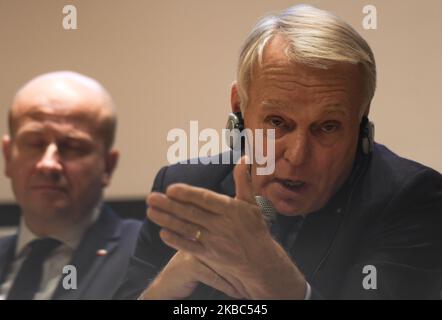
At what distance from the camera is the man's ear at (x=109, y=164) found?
2.04m

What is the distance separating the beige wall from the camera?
207 cm

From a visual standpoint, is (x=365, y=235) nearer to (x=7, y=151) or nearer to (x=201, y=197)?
(x=201, y=197)

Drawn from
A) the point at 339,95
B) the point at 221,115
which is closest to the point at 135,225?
the point at 221,115

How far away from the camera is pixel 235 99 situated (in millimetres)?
2043

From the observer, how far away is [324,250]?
2.02 meters

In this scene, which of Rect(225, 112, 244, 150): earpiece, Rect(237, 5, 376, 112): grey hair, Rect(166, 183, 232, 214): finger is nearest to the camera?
Rect(166, 183, 232, 214): finger

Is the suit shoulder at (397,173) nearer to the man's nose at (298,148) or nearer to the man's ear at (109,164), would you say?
the man's nose at (298,148)

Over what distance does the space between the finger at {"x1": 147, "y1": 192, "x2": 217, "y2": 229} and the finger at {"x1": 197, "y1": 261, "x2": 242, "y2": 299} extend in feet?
0.54

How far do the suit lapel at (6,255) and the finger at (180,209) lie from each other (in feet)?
1.61

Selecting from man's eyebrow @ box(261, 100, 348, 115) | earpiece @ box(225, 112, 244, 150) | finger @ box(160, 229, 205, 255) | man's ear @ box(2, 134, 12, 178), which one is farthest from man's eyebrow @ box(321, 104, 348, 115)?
man's ear @ box(2, 134, 12, 178)

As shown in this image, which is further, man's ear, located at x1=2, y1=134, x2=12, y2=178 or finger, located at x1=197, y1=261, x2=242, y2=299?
man's ear, located at x1=2, y1=134, x2=12, y2=178

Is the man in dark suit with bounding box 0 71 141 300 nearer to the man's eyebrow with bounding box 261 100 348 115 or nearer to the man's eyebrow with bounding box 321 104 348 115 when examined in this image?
the man's eyebrow with bounding box 261 100 348 115

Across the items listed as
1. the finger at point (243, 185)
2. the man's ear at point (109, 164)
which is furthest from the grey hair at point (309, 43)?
the man's ear at point (109, 164)

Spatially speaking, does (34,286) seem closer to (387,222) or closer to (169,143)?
(169,143)
